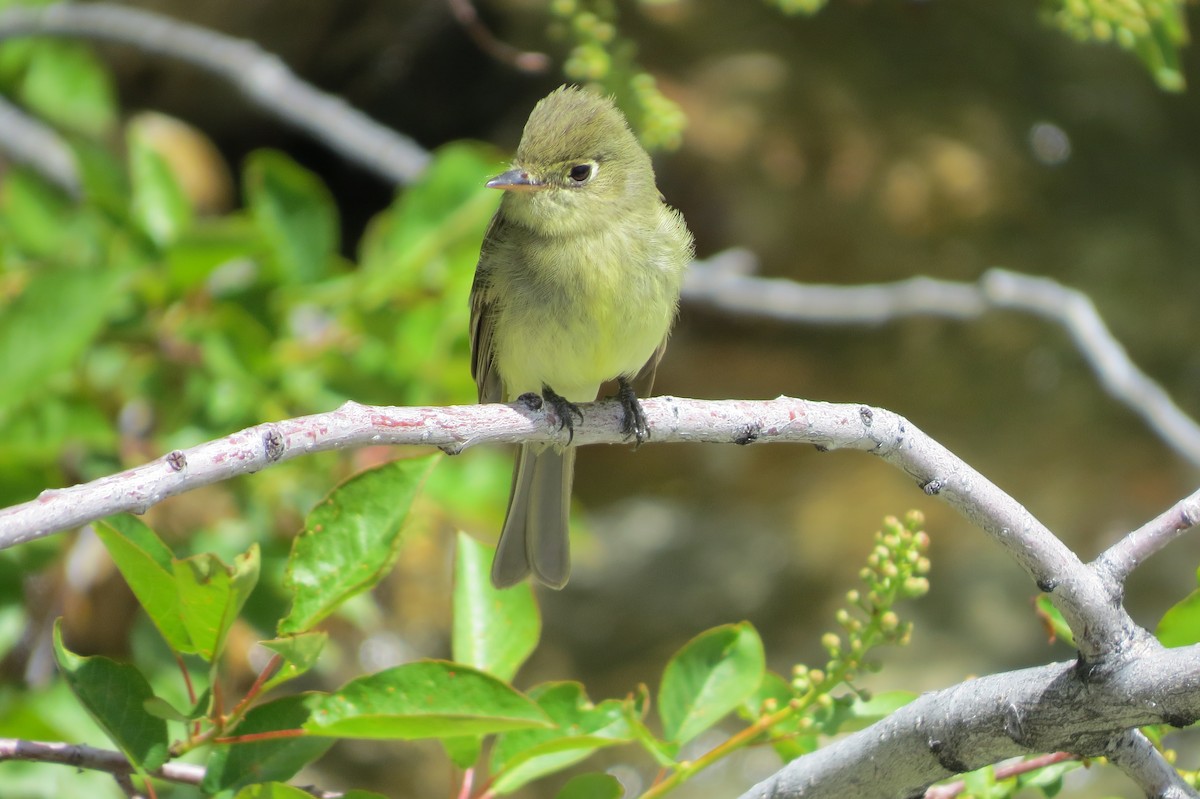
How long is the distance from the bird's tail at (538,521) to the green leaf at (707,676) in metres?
0.74

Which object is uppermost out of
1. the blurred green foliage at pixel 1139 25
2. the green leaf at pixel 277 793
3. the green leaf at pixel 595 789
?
the blurred green foliage at pixel 1139 25

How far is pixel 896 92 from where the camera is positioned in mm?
8961

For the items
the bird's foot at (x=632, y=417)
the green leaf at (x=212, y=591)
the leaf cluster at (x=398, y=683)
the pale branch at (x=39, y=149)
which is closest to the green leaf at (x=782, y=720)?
the leaf cluster at (x=398, y=683)

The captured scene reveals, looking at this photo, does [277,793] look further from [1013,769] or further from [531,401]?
[531,401]

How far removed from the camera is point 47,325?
3.17 m

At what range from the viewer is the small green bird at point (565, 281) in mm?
3188

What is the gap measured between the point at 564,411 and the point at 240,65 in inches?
113

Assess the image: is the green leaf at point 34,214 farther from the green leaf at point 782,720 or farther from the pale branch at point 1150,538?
the pale branch at point 1150,538

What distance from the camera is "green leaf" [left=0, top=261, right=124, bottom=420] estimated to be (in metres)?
3.14

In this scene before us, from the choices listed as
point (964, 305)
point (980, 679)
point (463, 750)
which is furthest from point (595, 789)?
point (964, 305)

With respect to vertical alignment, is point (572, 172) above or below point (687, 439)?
above

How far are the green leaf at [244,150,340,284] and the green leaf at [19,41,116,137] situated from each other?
1.31 m

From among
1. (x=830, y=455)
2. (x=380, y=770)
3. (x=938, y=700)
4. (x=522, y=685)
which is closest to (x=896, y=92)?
(x=830, y=455)

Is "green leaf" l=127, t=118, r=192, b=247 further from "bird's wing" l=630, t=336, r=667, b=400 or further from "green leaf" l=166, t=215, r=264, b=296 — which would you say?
"bird's wing" l=630, t=336, r=667, b=400
